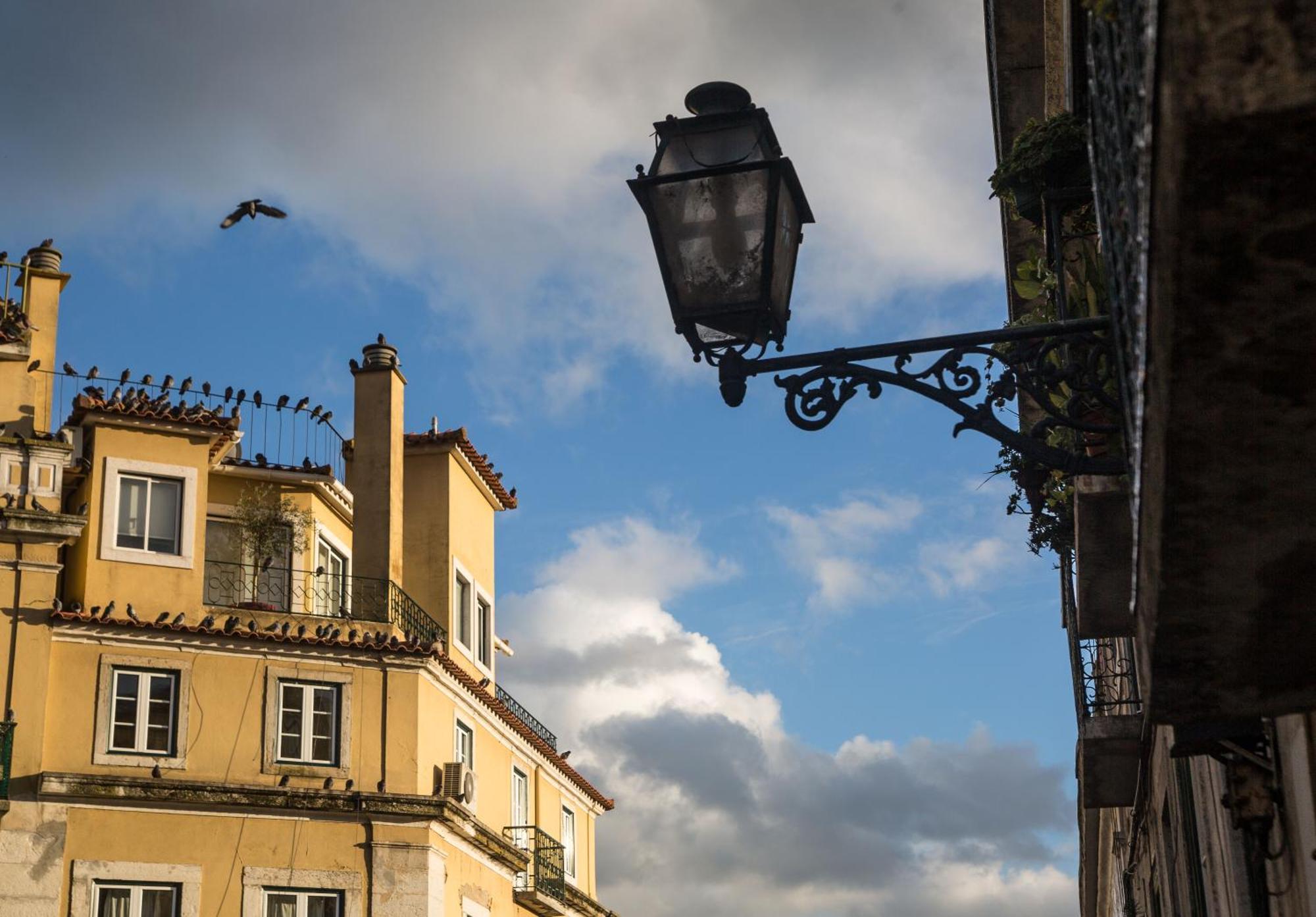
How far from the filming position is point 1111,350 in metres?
5.09

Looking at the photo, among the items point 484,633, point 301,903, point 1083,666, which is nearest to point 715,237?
point 1083,666

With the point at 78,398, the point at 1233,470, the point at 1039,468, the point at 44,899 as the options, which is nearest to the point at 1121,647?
the point at 1039,468

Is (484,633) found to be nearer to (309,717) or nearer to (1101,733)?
(309,717)

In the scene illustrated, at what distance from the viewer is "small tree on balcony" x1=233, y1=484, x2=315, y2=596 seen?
92.1 ft

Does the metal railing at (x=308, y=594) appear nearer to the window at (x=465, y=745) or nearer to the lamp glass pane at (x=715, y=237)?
the window at (x=465, y=745)

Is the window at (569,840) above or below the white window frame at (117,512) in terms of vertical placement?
below

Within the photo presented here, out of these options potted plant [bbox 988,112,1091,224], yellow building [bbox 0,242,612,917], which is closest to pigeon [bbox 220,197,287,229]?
yellow building [bbox 0,242,612,917]

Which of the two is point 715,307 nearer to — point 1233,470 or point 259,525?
point 1233,470

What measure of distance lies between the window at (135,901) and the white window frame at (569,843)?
11.3 m

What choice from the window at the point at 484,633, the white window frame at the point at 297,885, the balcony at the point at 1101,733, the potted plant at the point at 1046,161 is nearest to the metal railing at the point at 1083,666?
the balcony at the point at 1101,733

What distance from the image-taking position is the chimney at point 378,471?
1129 inches

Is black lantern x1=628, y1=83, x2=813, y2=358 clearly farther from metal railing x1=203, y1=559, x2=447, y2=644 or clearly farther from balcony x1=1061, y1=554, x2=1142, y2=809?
metal railing x1=203, y1=559, x2=447, y2=644

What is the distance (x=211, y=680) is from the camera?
84.9 feet

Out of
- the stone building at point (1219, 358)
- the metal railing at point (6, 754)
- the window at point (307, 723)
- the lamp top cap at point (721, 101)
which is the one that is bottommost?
the stone building at point (1219, 358)
